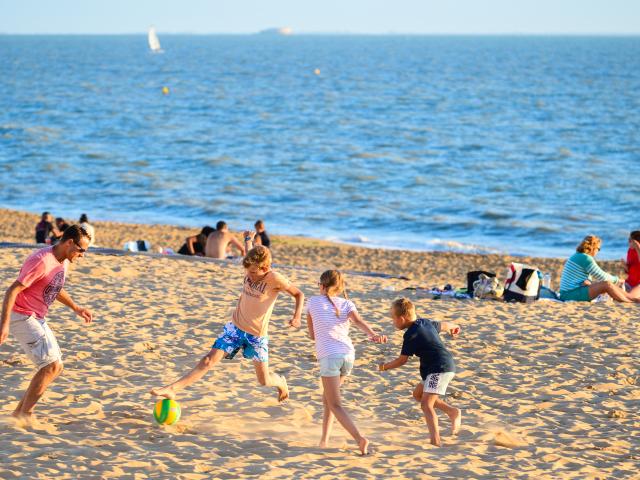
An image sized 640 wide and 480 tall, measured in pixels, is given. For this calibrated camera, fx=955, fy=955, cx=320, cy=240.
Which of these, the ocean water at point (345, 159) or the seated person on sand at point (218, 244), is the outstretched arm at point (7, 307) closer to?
the seated person on sand at point (218, 244)

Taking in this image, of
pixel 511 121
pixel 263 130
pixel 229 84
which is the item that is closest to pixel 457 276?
pixel 263 130

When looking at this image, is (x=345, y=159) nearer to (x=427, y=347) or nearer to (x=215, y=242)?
(x=215, y=242)

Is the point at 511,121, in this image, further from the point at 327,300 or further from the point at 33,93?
the point at 327,300

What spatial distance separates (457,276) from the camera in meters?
17.3

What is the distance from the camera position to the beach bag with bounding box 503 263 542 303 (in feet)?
38.8

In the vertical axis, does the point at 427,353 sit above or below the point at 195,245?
above

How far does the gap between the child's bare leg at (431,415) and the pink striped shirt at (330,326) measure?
70cm

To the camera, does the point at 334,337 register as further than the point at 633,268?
No

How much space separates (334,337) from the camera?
661 centimetres

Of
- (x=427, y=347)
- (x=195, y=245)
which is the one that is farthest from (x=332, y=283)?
(x=195, y=245)

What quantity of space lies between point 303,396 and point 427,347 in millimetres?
1634

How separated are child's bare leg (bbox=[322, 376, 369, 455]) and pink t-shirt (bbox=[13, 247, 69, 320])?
1.98m

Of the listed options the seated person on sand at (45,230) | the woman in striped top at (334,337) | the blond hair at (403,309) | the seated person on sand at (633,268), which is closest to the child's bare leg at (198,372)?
the woman in striped top at (334,337)

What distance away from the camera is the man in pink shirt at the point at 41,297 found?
6.45 m
